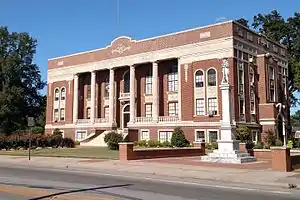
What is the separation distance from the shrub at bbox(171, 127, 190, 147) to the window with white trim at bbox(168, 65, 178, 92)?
687 cm

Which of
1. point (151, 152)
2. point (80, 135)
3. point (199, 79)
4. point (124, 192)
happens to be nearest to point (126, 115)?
point (80, 135)

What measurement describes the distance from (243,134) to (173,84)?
11959mm

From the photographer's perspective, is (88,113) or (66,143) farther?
(88,113)

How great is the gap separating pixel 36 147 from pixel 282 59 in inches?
1313

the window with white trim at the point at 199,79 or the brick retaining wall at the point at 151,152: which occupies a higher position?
the window with white trim at the point at 199,79

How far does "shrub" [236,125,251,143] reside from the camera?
40.6 m

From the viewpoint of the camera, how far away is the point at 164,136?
47.6m

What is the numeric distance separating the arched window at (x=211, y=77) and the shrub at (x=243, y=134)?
5930mm

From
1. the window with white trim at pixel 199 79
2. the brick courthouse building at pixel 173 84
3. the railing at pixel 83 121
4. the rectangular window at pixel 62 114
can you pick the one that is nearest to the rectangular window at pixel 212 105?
the brick courthouse building at pixel 173 84

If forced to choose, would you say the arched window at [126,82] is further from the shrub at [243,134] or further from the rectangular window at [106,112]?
the shrub at [243,134]

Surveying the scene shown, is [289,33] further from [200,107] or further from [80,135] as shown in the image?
[80,135]

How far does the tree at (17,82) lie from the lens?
70.0 m

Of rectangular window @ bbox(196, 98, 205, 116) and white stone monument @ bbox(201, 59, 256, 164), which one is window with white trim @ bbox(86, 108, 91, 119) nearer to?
rectangular window @ bbox(196, 98, 205, 116)

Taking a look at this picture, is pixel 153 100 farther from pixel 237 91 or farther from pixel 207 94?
pixel 237 91
